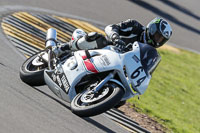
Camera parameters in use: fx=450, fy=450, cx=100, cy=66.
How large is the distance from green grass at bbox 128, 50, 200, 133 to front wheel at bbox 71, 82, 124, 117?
313 cm

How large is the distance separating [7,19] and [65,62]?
14.5 ft

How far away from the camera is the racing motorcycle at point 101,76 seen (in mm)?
5781

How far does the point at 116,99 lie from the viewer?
559 cm

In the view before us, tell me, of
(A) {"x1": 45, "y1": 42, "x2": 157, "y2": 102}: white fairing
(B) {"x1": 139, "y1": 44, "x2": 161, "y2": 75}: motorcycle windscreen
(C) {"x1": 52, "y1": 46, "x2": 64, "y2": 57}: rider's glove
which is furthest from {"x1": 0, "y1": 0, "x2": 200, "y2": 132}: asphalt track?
(B) {"x1": 139, "y1": 44, "x2": 161, "y2": 75}: motorcycle windscreen

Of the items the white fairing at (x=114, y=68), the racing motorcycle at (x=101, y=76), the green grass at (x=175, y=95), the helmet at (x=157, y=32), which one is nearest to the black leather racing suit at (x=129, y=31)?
the helmet at (x=157, y=32)

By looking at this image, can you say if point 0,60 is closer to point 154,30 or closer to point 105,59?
point 105,59

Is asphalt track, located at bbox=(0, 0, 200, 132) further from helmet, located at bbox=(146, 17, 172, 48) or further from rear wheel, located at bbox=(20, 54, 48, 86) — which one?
helmet, located at bbox=(146, 17, 172, 48)

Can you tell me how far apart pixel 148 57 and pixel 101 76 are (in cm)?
73

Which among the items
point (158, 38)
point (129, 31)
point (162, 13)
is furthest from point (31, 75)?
point (162, 13)

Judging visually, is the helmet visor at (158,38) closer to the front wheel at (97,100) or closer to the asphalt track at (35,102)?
the front wheel at (97,100)

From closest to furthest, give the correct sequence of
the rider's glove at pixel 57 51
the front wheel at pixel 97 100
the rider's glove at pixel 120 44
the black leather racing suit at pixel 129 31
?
the front wheel at pixel 97 100 → the rider's glove at pixel 120 44 → the rider's glove at pixel 57 51 → the black leather racing suit at pixel 129 31

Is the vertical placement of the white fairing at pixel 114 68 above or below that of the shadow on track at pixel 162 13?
above

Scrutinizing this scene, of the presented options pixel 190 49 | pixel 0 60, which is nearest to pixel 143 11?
pixel 190 49

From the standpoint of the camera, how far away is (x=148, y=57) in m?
6.36
